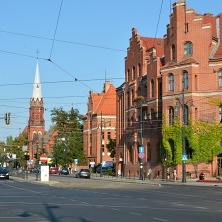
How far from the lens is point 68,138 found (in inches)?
4894

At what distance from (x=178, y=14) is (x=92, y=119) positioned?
2155 inches

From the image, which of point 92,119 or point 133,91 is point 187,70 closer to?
point 133,91

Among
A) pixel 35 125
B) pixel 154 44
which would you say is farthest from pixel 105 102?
pixel 35 125

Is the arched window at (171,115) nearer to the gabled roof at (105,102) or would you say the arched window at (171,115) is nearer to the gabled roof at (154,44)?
the gabled roof at (154,44)

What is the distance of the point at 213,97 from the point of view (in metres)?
62.5

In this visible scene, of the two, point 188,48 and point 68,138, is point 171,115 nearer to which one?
point 188,48

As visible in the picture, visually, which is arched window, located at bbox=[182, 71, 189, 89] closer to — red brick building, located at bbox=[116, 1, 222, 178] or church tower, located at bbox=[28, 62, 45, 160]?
red brick building, located at bbox=[116, 1, 222, 178]

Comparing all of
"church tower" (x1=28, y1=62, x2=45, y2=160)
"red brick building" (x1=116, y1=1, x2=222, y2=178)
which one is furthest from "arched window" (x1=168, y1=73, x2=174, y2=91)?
"church tower" (x1=28, y1=62, x2=45, y2=160)

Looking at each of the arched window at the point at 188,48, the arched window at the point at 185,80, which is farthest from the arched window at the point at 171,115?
the arched window at the point at 188,48

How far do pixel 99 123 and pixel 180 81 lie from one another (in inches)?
1999

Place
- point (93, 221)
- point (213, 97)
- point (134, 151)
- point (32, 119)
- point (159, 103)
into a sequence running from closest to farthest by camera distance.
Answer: point (93, 221)
point (213, 97)
point (159, 103)
point (134, 151)
point (32, 119)

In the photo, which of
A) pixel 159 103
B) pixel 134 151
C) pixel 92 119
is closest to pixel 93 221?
pixel 159 103

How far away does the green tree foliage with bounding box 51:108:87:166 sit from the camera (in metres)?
118

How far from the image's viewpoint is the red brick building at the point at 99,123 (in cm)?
11184
